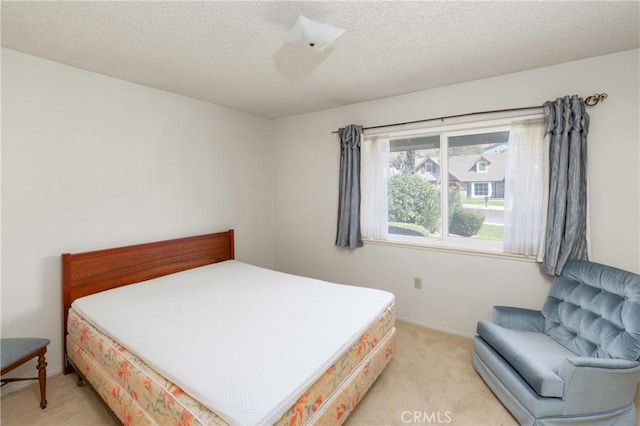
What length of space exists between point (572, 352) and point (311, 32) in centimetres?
258

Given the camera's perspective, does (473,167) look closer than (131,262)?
No

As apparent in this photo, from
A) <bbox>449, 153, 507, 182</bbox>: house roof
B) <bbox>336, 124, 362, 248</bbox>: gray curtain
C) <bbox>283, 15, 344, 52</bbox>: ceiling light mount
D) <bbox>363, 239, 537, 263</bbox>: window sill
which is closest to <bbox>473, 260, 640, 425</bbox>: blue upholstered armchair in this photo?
<bbox>363, 239, 537, 263</bbox>: window sill

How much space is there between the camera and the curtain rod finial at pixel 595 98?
220cm

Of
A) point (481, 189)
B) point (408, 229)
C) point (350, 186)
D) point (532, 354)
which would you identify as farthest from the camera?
point (350, 186)

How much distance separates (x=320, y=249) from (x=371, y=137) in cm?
153

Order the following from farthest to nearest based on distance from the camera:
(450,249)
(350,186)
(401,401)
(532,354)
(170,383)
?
(350,186) → (450,249) → (401,401) → (532,354) → (170,383)

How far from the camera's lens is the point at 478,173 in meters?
2.79

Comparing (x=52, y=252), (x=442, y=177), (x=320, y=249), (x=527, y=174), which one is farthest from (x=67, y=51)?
(x=527, y=174)

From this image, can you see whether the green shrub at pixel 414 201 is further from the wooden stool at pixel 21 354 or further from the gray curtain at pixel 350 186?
the wooden stool at pixel 21 354

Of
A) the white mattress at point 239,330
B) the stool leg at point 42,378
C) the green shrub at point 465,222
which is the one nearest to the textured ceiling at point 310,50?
the green shrub at point 465,222

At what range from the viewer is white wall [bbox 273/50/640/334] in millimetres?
2178

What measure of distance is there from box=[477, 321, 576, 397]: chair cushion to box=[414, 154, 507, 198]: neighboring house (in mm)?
1229

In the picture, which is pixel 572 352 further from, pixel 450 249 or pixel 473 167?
pixel 473 167

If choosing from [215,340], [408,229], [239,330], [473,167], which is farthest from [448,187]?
[215,340]
